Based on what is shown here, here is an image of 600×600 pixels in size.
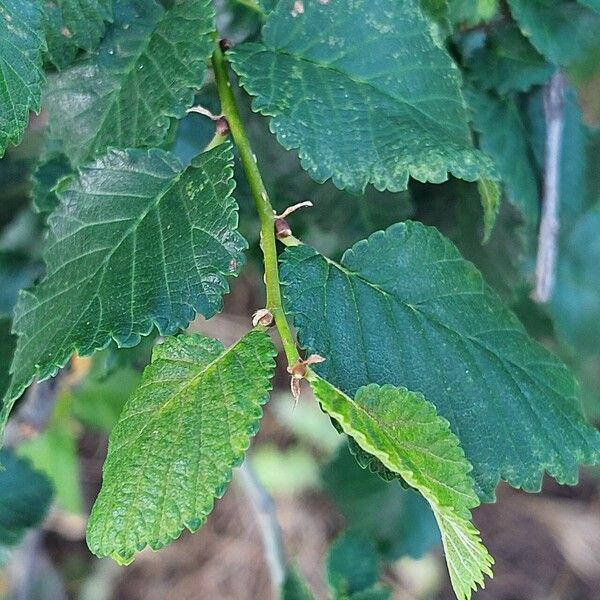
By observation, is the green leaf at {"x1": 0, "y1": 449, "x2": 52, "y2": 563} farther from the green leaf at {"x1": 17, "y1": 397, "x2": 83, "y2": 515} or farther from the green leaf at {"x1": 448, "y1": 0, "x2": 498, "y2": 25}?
the green leaf at {"x1": 448, "y1": 0, "x2": 498, "y2": 25}

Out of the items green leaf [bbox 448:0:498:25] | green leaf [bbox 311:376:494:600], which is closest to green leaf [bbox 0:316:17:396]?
green leaf [bbox 311:376:494:600]

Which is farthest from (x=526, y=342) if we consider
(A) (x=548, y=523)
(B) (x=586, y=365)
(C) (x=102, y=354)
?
(A) (x=548, y=523)

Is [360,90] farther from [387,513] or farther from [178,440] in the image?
[387,513]

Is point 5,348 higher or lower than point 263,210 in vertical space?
lower

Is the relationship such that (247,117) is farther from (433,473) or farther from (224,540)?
(224,540)

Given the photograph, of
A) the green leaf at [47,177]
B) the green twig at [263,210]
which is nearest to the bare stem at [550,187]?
the green twig at [263,210]

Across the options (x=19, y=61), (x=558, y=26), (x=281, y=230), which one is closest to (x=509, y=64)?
(x=558, y=26)

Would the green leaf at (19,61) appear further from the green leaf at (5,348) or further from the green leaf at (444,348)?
the green leaf at (5,348)
